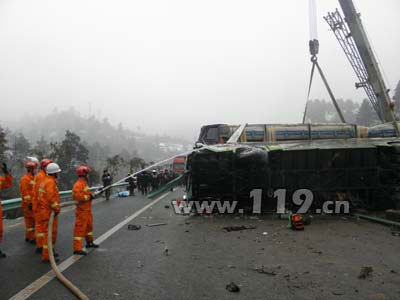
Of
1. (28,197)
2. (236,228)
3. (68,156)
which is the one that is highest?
(28,197)

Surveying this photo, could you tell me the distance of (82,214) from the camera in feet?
18.6

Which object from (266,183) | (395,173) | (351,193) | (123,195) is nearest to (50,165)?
(266,183)

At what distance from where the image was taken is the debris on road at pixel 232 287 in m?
3.66

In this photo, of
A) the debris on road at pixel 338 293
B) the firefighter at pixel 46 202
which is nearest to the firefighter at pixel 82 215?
the firefighter at pixel 46 202

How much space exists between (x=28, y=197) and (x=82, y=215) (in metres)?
1.87

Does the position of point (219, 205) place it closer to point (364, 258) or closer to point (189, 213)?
point (189, 213)

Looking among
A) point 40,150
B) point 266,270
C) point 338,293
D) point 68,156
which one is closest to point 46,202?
point 266,270

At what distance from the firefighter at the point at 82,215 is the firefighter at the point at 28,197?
139 centimetres

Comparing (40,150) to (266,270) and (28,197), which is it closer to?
(28,197)

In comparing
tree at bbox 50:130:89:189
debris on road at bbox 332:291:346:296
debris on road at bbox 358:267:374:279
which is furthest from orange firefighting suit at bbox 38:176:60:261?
tree at bbox 50:130:89:189

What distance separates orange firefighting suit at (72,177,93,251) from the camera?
5.46 metres

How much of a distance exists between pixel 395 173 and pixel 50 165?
894 centimetres

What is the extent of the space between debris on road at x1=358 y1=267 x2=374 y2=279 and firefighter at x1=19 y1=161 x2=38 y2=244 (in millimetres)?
5788

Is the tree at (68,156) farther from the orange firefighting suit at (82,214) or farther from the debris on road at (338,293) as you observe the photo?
the debris on road at (338,293)
